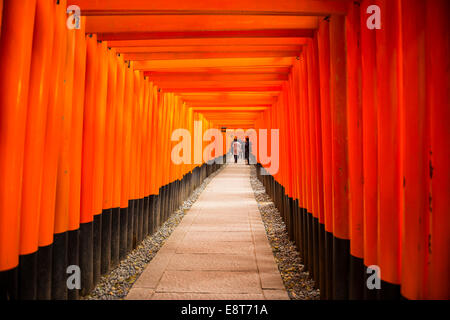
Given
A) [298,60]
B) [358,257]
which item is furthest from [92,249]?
[298,60]

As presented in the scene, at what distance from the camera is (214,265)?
394 cm

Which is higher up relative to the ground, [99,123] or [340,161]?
[99,123]

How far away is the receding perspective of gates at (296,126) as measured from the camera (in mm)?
1551

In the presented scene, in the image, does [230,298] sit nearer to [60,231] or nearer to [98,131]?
[60,231]

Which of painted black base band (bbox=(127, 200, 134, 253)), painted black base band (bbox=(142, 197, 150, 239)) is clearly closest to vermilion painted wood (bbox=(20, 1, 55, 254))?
painted black base band (bbox=(127, 200, 134, 253))

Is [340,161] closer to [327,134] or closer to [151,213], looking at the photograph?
[327,134]

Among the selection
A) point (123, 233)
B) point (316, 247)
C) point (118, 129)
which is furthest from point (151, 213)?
point (316, 247)

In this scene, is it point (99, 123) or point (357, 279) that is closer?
point (357, 279)

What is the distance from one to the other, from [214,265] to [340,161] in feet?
8.09

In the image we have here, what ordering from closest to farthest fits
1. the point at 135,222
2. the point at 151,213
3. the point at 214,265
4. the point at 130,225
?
the point at 214,265 < the point at 130,225 < the point at 135,222 < the point at 151,213

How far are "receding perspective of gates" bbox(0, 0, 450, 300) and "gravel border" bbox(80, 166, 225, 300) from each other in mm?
150

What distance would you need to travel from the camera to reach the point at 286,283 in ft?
11.3

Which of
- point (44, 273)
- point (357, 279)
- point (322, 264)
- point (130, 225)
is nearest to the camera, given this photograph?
point (357, 279)

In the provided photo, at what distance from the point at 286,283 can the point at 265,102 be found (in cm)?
521
